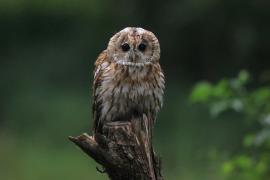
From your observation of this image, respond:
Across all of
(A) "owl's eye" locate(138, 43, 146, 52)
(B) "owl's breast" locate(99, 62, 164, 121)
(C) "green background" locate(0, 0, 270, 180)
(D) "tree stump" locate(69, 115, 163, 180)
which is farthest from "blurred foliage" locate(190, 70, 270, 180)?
(C) "green background" locate(0, 0, 270, 180)

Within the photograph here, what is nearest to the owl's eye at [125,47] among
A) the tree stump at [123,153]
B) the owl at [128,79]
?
the owl at [128,79]

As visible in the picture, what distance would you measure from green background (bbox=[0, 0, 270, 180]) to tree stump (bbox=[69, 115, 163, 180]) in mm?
5455

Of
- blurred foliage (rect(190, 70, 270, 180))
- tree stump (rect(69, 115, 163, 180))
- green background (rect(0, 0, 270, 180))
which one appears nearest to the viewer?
tree stump (rect(69, 115, 163, 180))

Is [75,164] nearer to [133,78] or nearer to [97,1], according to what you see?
[133,78]

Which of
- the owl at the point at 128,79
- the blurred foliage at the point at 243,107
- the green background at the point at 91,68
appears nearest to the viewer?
the owl at the point at 128,79

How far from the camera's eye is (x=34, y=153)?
12.7 m

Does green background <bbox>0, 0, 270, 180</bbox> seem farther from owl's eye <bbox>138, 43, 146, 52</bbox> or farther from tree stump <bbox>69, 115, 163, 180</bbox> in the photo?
tree stump <bbox>69, 115, 163, 180</bbox>

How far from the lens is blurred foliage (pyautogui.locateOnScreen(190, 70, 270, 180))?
269 inches

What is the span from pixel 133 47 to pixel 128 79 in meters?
0.20

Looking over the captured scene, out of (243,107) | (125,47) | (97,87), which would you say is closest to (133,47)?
(125,47)

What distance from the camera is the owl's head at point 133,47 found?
20.9 ft

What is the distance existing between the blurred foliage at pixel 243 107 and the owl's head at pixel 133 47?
0.50 m

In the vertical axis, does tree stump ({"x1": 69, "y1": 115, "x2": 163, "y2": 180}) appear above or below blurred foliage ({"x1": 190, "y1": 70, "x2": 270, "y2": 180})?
below

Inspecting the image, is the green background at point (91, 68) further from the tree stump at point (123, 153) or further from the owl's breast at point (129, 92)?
the tree stump at point (123, 153)
